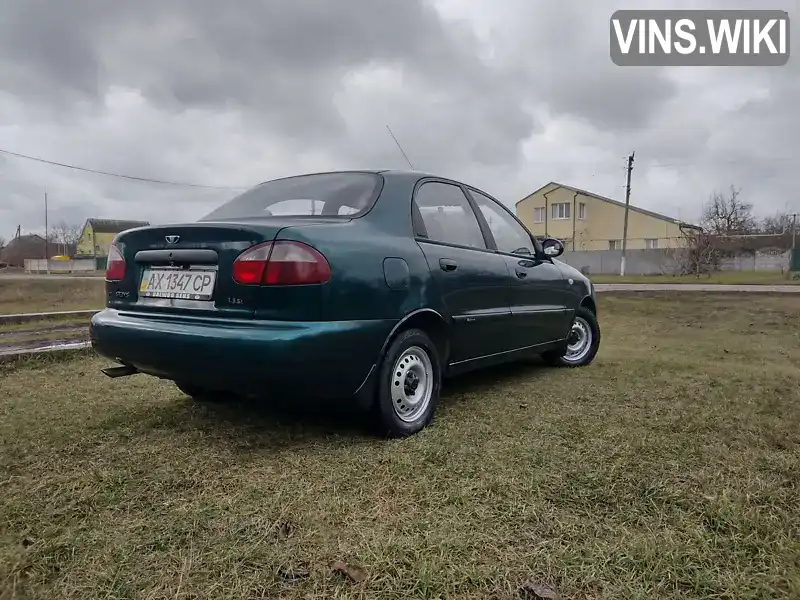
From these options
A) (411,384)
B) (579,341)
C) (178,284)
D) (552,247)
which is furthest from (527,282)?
(178,284)

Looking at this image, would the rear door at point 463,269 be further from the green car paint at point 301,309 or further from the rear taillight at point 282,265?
the rear taillight at point 282,265

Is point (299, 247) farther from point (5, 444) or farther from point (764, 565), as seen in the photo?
point (764, 565)

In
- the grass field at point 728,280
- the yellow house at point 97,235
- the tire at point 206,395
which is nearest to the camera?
the tire at point 206,395

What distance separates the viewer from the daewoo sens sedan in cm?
245

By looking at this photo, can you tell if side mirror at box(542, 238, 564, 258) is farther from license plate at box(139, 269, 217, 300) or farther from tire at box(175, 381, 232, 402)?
license plate at box(139, 269, 217, 300)

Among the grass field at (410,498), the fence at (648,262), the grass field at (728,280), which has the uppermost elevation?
the fence at (648,262)

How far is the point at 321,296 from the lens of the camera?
A: 248 centimetres

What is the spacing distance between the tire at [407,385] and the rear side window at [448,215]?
0.65m

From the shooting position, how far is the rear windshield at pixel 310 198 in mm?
3006

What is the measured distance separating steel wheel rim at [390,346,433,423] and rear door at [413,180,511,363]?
11.8 inches

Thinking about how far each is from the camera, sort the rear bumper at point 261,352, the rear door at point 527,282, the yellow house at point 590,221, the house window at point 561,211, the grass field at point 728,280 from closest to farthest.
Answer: the rear bumper at point 261,352 < the rear door at point 527,282 < the grass field at point 728,280 < the yellow house at point 590,221 < the house window at point 561,211

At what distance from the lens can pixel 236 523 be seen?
1.96 metres

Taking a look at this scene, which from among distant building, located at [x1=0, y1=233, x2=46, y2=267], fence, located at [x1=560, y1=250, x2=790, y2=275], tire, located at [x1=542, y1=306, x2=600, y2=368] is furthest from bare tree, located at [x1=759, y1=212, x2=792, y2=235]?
distant building, located at [x1=0, y1=233, x2=46, y2=267]

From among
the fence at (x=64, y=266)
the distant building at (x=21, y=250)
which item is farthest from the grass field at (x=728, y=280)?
the distant building at (x=21, y=250)
